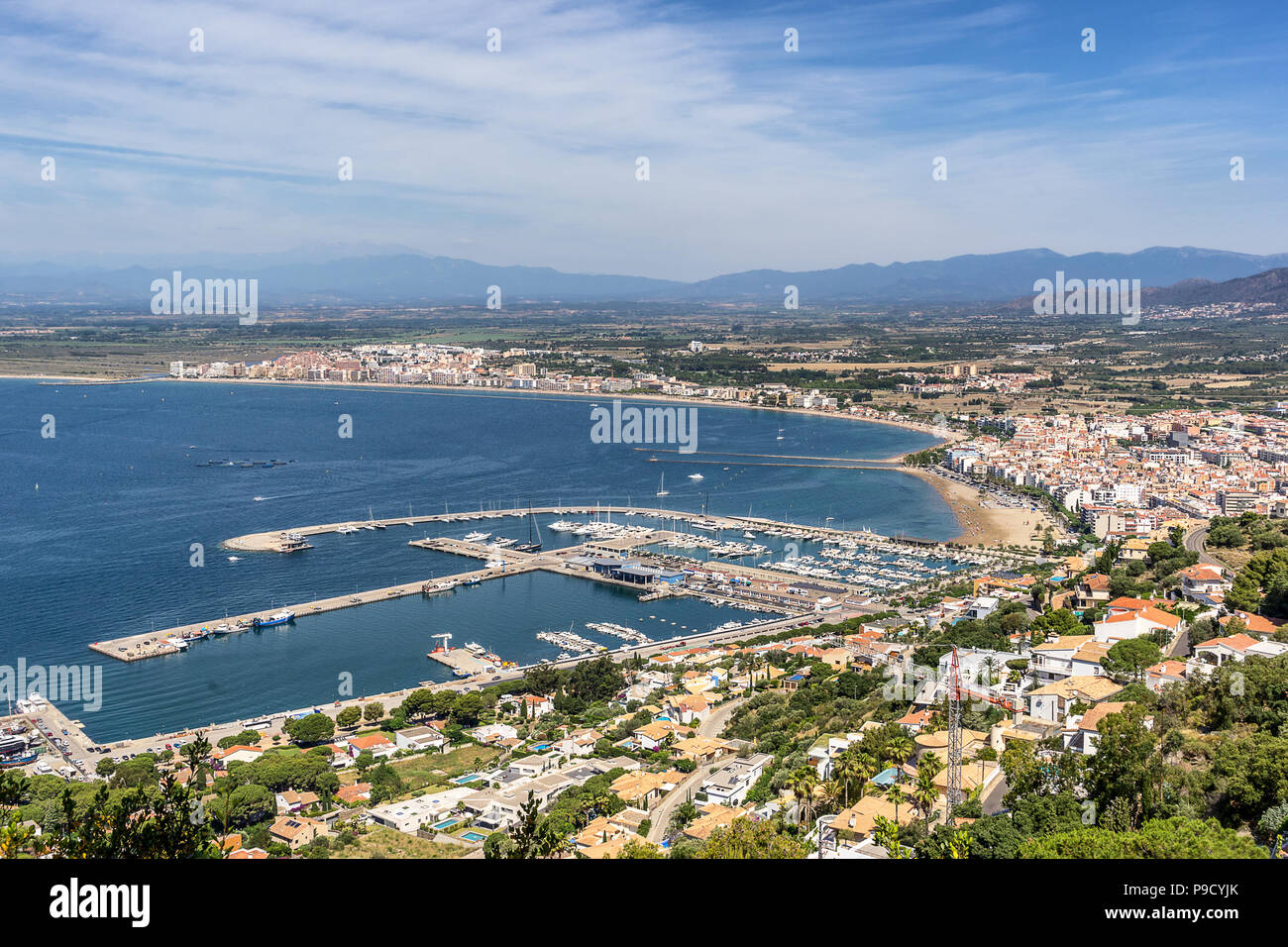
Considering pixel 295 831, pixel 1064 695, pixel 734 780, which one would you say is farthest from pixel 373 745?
pixel 1064 695

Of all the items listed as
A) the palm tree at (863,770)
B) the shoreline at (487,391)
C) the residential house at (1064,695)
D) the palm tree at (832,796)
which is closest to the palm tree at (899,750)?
the palm tree at (863,770)

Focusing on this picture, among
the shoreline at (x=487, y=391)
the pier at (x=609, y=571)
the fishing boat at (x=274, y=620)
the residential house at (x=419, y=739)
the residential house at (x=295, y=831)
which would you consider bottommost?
the residential house at (x=419, y=739)

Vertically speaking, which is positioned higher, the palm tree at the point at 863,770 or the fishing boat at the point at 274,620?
the palm tree at the point at 863,770

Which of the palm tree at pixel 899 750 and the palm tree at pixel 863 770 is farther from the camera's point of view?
the palm tree at pixel 899 750

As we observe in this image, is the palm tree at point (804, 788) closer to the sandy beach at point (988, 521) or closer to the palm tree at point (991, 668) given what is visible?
the palm tree at point (991, 668)

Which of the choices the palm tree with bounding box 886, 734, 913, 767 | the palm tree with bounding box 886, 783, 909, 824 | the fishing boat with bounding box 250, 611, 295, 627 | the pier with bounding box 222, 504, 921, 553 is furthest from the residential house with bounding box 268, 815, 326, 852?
the pier with bounding box 222, 504, 921, 553

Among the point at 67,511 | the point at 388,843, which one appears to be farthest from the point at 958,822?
the point at 67,511
